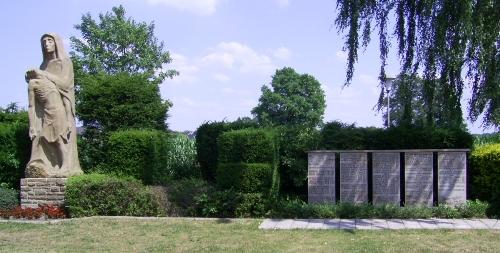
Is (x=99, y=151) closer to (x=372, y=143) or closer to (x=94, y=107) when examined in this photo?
(x=94, y=107)

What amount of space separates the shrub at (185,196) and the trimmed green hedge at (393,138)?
322 centimetres

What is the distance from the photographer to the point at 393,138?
530 inches

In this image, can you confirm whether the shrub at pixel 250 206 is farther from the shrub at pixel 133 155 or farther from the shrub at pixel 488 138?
the shrub at pixel 488 138

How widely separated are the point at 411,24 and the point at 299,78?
44.9 m

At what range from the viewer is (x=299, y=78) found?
5734 centimetres

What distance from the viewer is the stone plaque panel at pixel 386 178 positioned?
1251 cm

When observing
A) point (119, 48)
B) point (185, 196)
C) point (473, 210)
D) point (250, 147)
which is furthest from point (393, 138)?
point (119, 48)

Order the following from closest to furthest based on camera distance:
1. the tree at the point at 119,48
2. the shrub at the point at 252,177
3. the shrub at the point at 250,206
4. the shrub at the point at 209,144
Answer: the shrub at the point at 250,206
the shrub at the point at 252,177
the shrub at the point at 209,144
the tree at the point at 119,48

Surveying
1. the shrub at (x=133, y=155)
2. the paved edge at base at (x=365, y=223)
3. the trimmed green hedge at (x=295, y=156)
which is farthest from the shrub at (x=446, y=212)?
the shrub at (x=133, y=155)

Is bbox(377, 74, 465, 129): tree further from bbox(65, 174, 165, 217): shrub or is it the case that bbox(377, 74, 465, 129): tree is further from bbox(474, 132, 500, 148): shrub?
bbox(65, 174, 165, 217): shrub

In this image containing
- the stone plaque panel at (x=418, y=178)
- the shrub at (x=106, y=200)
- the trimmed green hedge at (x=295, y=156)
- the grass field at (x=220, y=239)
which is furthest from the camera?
the trimmed green hedge at (x=295, y=156)

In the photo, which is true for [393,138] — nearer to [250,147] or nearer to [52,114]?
[250,147]

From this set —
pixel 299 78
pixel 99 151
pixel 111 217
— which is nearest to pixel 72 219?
pixel 111 217

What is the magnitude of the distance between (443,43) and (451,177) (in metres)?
2.99
